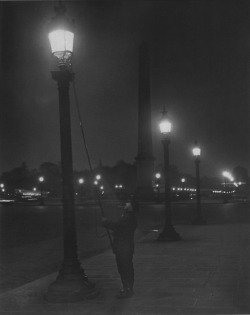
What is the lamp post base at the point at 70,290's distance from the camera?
8.89 meters

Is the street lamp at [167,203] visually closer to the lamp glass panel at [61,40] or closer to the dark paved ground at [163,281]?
the dark paved ground at [163,281]

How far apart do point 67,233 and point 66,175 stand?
93 centimetres

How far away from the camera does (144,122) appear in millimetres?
53469

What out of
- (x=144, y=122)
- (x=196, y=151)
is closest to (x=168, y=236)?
(x=196, y=151)

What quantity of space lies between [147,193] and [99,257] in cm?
4690

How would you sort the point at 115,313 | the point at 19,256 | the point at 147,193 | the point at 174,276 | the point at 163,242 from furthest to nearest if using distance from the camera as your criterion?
the point at 147,193 → the point at 163,242 → the point at 19,256 → the point at 174,276 → the point at 115,313

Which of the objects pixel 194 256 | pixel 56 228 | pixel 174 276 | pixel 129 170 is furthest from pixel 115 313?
pixel 129 170

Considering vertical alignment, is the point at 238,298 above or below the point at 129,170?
below

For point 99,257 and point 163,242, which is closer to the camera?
point 99,257

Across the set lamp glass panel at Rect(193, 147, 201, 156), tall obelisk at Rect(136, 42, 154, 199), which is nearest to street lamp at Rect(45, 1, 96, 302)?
lamp glass panel at Rect(193, 147, 201, 156)

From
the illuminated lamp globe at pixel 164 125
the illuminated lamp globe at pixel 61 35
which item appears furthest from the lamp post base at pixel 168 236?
the illuminated lamp globe at pixel 61 35

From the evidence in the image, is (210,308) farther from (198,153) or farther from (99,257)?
(198,153)

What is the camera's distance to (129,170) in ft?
575

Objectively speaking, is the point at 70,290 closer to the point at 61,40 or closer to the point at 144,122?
the point at 61,40
